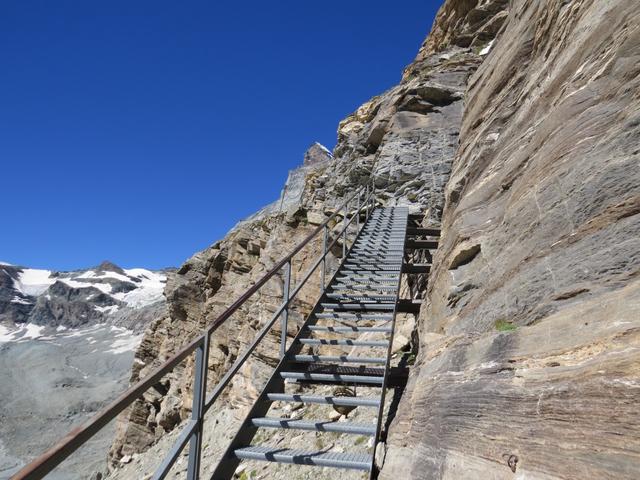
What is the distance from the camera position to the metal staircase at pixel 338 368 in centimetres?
404

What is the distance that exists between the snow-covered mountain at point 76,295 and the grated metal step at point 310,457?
129m

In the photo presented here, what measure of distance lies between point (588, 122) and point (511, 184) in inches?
51.1

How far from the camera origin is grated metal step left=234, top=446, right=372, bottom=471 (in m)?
3.79

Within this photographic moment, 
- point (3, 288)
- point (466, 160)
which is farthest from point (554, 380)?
point (3, 288)

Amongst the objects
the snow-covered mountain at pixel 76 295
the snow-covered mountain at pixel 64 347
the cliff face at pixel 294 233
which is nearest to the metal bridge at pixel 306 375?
the cliff face at pixel 294 233

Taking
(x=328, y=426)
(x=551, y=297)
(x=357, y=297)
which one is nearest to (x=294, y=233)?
(x=357, y=297)

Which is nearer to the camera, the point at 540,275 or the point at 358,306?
the point at 540,275

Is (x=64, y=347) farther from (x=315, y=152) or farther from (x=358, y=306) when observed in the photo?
(x=358, y=306)

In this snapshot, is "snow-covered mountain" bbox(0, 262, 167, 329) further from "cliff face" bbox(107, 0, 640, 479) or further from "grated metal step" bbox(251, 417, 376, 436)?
"cliff face" bbox(107, 0, 640, 479)

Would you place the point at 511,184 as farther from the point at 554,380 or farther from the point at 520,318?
the point at 554,380

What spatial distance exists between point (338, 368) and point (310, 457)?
1.50 meters

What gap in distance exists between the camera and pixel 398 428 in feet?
13.0

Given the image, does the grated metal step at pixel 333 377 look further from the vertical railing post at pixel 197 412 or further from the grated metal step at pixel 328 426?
the vertical railing post at pixel 197 412

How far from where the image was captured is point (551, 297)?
3.04 meters
